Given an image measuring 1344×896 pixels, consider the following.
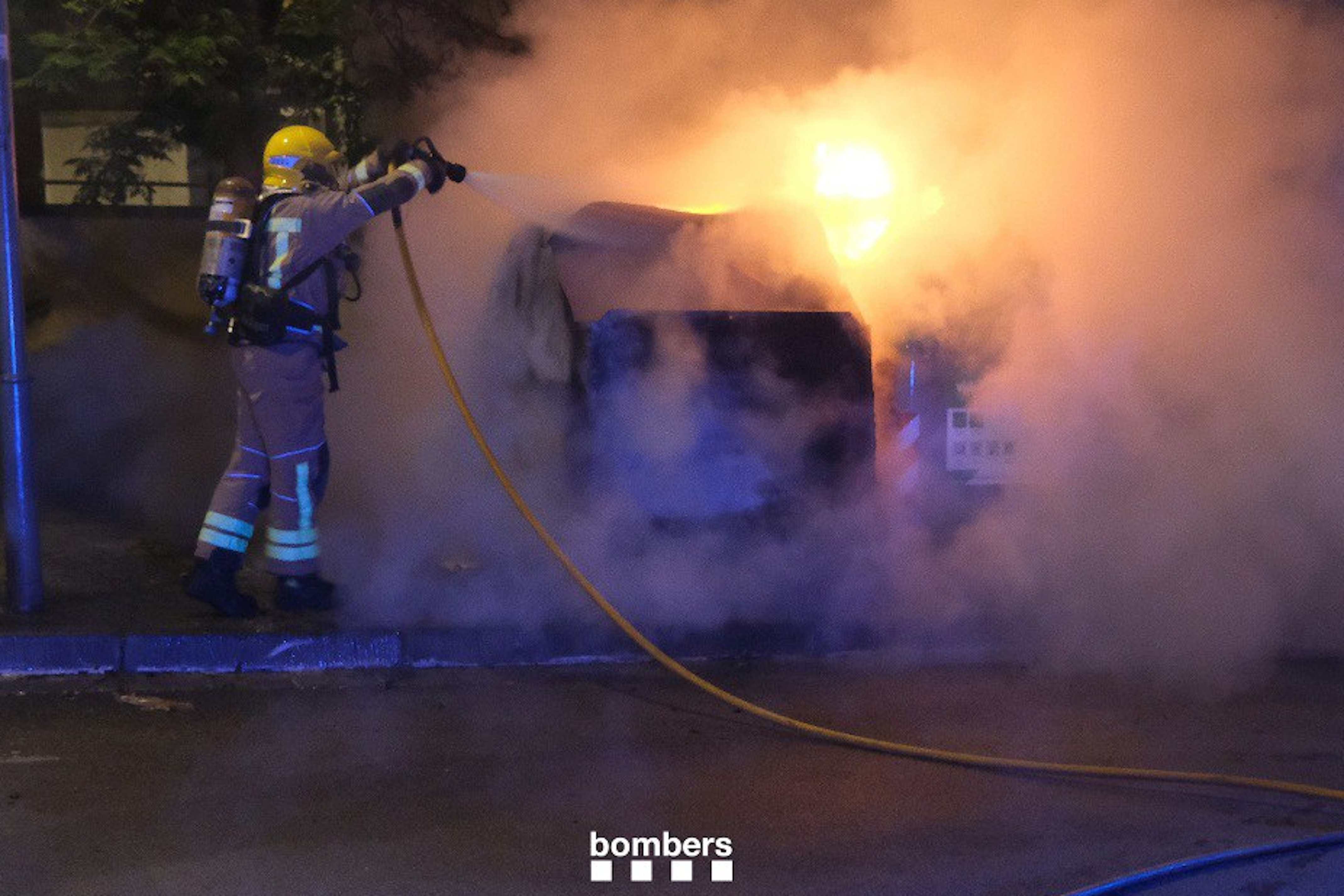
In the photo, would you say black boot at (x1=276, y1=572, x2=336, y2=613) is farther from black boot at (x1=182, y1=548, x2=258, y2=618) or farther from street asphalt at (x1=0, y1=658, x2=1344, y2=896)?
street asphalt at (x1=0, y1=658, x2=1344, y2=896)

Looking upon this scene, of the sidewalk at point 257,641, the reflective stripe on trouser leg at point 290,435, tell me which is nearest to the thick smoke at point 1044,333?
the sidewalk at point 257,641

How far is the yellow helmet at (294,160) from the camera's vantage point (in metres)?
5.12

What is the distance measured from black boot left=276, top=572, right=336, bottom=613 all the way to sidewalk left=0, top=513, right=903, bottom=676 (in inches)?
2.2

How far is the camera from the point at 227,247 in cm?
493

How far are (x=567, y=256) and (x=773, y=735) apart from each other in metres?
2.18

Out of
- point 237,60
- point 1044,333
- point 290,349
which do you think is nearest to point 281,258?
point 290,349

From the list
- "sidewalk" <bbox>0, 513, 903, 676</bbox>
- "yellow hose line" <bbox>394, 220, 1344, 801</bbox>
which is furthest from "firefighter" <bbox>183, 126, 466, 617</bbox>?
"yellow hose line" <bbox>394, 220, 1344, 801</bbox>

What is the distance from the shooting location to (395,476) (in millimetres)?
6875

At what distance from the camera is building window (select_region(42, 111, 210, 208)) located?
1045 cm

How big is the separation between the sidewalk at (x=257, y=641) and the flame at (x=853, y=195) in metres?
1.81

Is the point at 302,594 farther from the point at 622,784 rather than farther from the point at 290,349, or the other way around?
the point at 622,784

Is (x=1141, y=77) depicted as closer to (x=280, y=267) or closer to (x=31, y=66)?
(x=280, y=267)

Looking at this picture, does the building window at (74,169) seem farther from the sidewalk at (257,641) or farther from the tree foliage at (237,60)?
the sidewalk at (257,641)

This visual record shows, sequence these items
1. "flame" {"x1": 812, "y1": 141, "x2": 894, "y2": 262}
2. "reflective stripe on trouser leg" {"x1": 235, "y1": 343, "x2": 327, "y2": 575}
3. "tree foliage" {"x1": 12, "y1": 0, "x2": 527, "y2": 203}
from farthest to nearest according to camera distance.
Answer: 1. "tree foliage" {"x1": 12, "y1": 0, "x2": 527, "y2": 203}
2. "flame" {"x1": 812, "y1": 141, "x2": 894, "y2": 262}
3. "reflective stripe on trouser leg" {"x1": 235, "y1": 343, "x2": 327, "y2": 575}
